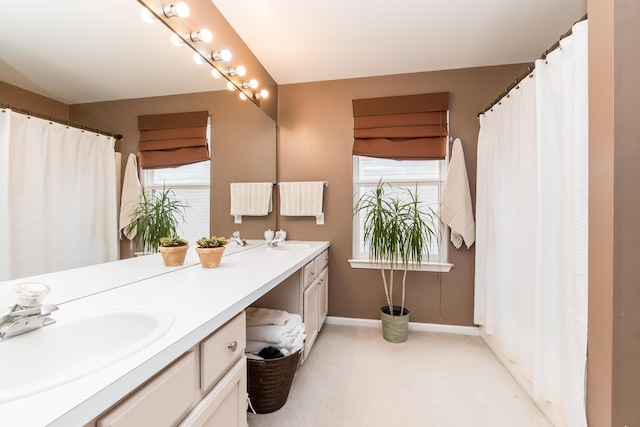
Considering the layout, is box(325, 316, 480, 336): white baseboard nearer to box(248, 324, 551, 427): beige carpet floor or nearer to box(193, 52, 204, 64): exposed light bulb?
box(248, 324, 551, 427): beige carpet floor

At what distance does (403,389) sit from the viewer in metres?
1.71

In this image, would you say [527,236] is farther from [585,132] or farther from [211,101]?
[211,101]

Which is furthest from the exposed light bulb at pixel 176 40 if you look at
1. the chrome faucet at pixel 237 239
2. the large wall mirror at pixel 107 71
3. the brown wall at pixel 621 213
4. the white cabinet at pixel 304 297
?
the brown wall at pixel 621 213

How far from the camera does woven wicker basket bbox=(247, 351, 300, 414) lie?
4.63 feet

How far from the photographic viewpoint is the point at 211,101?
1.73 m

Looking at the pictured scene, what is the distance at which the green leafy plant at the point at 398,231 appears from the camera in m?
2.26

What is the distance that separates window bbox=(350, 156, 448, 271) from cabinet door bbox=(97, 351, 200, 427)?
200 centimetres

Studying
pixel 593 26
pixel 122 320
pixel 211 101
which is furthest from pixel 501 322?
pixel 211 101

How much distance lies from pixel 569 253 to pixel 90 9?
2220mm

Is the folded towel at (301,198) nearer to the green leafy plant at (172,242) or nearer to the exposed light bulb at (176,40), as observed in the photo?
the green leafy plant at (172,242)

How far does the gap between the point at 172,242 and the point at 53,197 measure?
0.57 metres

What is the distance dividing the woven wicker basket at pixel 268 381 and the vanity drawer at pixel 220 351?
45 centimetres

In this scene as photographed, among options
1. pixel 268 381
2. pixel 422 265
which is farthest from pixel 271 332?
pixel 422 265

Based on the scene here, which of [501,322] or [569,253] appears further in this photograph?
[501,322]
